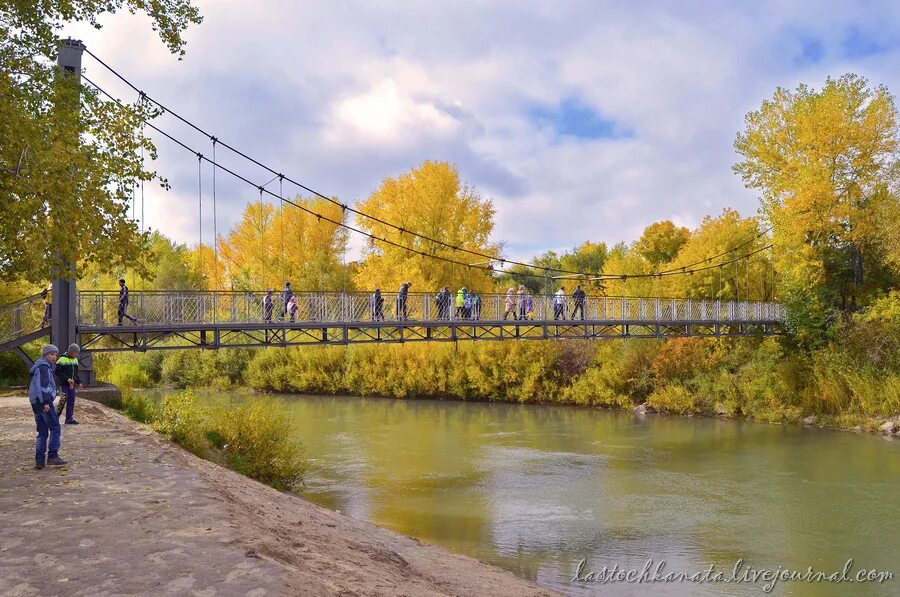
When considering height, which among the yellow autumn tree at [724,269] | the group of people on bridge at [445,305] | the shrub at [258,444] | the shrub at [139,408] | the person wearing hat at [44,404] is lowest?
the shrub at [258,444]

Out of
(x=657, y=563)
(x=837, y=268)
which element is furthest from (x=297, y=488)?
(x=837, y=268)

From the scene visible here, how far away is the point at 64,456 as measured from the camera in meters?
8.59

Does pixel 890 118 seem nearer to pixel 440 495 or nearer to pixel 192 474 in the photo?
pixel 440 495

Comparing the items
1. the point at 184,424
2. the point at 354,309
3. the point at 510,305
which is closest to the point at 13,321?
the point at 184,424

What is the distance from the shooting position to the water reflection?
34.7 feet

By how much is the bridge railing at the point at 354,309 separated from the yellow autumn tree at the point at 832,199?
4.94 feet

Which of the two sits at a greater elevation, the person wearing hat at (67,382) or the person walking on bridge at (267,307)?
the person walking on bridge at (267,307)

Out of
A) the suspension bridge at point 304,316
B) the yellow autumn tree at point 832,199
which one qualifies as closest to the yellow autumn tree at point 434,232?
the suspension bridge at point 304,316

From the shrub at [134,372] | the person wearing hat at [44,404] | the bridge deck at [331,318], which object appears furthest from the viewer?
the shrub at [134,372]

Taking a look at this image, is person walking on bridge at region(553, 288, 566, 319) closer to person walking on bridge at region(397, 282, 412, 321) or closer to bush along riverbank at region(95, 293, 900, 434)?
person walking on bridge at region(397, 282, 412, 321)

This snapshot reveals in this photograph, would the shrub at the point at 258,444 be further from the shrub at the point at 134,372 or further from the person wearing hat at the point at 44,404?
the shrub at the point at 134,372

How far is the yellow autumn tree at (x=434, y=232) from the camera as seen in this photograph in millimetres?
30016

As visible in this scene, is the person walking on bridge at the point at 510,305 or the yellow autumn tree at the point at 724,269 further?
the yellow autumn tree at the point at 724,269

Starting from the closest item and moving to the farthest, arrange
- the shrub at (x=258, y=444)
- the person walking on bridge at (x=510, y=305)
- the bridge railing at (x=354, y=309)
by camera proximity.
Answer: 1. the shrub at (x=258, y=444)
2. the bridge railing at (x=354, y=309)
3. the person walking on bridge at (x=510, y=305)
